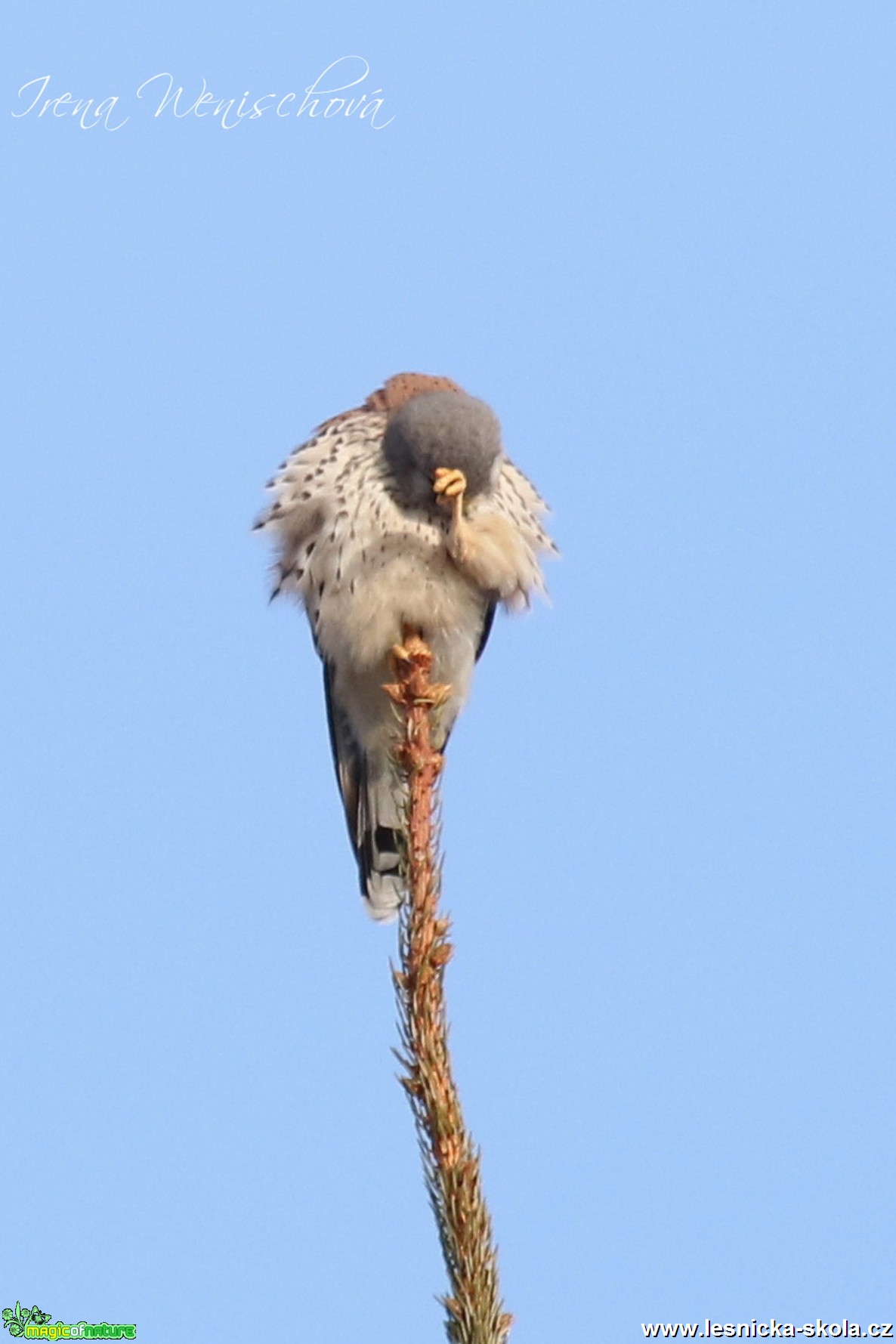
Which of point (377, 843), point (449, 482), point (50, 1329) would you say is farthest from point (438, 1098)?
point (377, 843)

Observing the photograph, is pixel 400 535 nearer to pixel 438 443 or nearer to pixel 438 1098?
pixel 438 443

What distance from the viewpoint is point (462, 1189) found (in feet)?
9.45

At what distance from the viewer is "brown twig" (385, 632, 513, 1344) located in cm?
271

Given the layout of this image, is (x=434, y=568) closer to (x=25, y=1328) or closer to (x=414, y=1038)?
(x=414, y=1038)

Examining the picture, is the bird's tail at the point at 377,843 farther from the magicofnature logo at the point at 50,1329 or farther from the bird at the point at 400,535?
the magicofnature logo at the point at 50,1329

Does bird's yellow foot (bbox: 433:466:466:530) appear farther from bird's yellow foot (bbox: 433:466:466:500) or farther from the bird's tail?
the bird's tail

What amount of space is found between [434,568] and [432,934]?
1918 millimetres

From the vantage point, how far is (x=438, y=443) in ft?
16.2

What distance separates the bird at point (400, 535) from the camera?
5047mm

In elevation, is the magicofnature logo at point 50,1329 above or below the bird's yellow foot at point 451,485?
below

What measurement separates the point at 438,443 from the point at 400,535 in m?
0.32

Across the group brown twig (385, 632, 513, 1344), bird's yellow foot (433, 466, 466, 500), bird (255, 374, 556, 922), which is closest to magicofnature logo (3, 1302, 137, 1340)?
brown twig (385, 632, 513, 1344)

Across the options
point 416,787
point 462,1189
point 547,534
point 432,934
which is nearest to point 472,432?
point 547,534

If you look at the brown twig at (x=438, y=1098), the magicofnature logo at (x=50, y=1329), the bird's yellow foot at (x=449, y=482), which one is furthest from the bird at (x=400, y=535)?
the magicofnature logo at (x=50, y=1329)
